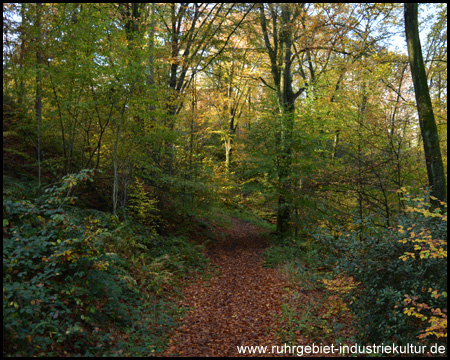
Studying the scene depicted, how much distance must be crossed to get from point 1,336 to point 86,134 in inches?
253

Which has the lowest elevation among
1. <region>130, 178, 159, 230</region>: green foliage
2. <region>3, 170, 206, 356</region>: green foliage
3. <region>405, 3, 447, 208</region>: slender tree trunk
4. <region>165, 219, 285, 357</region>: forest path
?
<region>165, 219, 285, 357</region>: forest path

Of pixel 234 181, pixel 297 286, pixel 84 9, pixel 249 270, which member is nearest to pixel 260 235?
pixel 234 181

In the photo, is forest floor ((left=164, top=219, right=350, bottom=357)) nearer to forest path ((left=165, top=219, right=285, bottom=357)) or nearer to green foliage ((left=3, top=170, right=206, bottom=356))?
forest path ((left=165, top=219, right=285, bottom=357))

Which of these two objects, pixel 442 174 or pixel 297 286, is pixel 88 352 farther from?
pixel 442 174

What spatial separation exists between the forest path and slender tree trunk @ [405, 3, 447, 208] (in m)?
4.11

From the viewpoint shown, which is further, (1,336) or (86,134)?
(86,134)

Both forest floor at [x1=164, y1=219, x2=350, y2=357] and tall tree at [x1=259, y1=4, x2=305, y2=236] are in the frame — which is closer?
forest floor at [x1=164, y1=219, x2=350, y2=357]

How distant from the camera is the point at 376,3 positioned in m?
7.44

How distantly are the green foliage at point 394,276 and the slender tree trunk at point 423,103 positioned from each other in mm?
1385

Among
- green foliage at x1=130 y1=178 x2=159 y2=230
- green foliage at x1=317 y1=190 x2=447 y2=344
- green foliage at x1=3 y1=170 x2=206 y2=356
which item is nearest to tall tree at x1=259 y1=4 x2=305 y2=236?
green foliage at x1=130 y1=178 x2=159 y2=230

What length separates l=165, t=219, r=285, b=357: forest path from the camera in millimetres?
4965

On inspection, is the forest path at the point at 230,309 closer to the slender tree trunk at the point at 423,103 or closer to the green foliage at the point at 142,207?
the green foliage at the point at 142,207

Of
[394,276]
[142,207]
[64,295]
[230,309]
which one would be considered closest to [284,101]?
[142,207]

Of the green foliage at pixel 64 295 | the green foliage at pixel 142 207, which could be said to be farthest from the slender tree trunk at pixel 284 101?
the green foliage at pixel 64 295
